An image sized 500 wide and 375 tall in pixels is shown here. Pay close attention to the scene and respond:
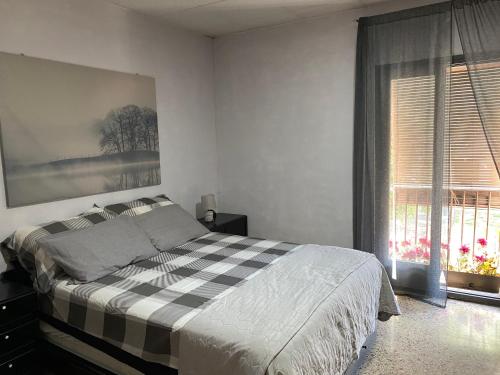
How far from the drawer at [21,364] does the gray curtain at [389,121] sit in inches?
106

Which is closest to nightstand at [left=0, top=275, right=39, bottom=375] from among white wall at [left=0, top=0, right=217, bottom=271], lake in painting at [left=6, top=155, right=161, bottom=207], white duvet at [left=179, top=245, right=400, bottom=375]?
white wall at [left=0, top=0, right=217, bottom=271]

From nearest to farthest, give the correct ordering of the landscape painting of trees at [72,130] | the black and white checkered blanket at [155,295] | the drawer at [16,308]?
the black and white checkered blanket at [155,295] → the drawer at [16,308] → the landscape painting of trees at [72,130]

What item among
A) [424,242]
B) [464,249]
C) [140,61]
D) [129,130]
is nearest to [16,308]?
[129,130]

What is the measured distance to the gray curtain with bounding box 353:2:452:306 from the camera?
2924 mm

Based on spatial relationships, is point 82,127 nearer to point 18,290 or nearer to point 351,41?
point 18,290

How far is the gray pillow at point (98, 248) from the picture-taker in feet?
7.23

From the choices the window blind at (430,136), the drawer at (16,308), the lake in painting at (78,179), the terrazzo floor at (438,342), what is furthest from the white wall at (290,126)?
the drawer at (16,308)

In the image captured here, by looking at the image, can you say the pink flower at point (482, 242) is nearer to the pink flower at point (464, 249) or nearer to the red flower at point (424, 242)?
the pink flower at point (464, 249)

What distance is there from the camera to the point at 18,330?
2062 mm

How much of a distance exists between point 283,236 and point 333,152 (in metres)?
1.06

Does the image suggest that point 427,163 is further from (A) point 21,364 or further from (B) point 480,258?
(A) point 21,364

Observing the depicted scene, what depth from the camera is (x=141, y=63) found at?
3.30 m

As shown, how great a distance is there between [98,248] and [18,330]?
0.61m

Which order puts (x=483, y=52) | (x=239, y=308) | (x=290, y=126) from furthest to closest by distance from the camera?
Result: 1. (x=290, y=126)
2. (x=483, y=52)
3. (x=239, y=308)
